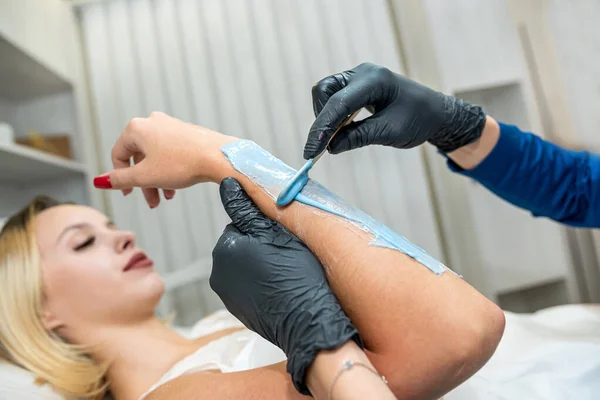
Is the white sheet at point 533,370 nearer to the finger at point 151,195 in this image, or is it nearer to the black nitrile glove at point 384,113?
the finger at point 151,195

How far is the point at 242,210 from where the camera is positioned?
29.2 inches

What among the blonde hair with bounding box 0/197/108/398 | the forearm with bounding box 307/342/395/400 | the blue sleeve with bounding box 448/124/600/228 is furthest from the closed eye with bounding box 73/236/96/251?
the blue sleeve with bounding box 448/124/600/228

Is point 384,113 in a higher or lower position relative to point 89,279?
higher

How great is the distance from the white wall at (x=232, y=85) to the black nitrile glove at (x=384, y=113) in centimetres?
99

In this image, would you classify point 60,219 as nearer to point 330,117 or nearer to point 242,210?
point 242,210

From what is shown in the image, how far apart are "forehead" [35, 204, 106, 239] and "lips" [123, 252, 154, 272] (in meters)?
0.16

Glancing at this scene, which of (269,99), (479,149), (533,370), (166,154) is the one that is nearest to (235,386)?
(166,154)

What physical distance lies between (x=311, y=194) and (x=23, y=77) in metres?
1.84

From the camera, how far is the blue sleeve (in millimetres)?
1183

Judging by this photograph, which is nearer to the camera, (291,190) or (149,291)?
(291,190)

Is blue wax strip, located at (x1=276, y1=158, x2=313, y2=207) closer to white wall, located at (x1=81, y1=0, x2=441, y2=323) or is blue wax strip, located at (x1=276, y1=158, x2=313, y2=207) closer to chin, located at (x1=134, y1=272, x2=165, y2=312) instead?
chin, located at (x1=134, y1=272, x2=165, y2=312)

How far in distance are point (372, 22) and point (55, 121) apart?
1.64 meters

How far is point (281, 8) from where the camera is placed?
2.14m

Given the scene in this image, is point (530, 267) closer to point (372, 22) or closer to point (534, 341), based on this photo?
point (534, 341)
